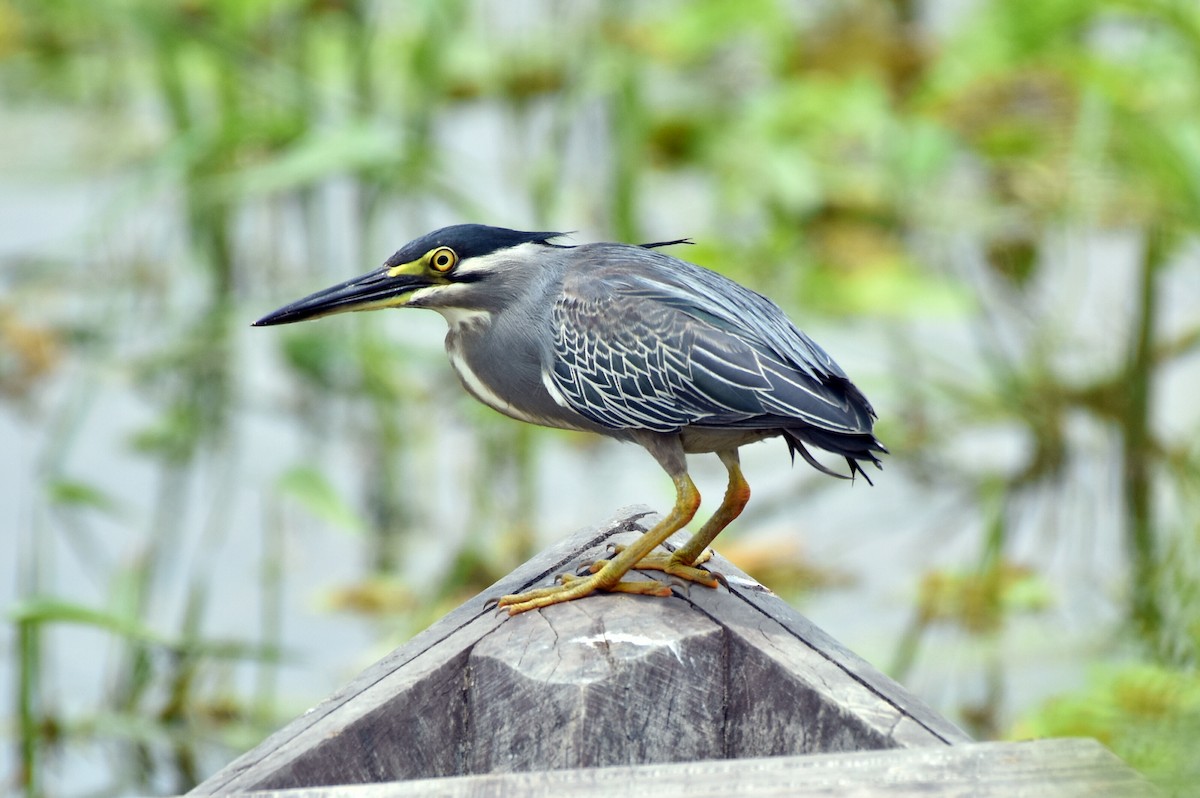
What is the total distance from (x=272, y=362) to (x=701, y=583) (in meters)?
3.64

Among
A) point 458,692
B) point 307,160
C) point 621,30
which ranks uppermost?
point 621,30

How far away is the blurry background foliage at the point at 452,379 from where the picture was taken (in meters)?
4.01

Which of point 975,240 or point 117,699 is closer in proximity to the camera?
point 117,699

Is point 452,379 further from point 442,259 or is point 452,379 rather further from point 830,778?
point 830,778

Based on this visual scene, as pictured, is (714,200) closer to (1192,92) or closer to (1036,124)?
(1036,124)

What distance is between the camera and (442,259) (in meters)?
2.25

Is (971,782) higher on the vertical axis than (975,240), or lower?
lower

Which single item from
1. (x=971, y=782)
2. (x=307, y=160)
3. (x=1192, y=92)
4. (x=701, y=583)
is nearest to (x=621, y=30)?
(x=1192, y=92)

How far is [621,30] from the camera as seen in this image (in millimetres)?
6816

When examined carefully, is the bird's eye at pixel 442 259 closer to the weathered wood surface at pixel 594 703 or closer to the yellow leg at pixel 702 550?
the yellow leg at pixel 702 550

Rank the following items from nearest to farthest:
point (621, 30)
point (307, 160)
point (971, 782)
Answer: point (971, 782) < point (307, 160) < point (621, 30)

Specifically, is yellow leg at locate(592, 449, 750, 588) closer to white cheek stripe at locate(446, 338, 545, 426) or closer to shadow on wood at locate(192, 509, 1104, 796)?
shadow on wood at locate(192, 509, 1104, 796)

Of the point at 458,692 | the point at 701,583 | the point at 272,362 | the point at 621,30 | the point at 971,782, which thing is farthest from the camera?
the point at 621,30

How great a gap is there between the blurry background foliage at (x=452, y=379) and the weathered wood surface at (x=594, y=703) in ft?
4.72
